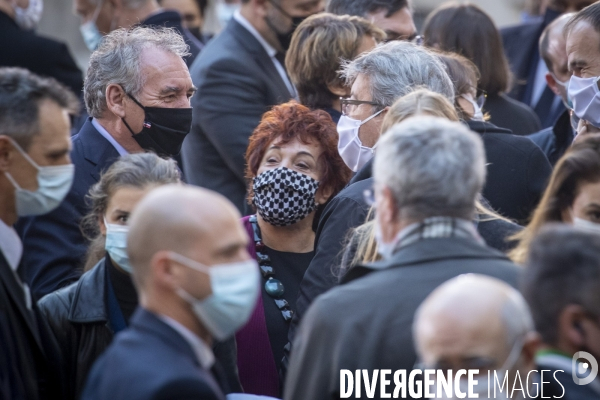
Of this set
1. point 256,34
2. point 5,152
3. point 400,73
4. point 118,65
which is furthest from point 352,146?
point 256,34

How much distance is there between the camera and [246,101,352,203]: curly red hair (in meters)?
4.78

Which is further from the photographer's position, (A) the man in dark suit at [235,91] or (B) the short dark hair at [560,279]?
(A) the man in dark suit at [235,91]

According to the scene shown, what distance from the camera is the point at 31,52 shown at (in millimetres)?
6883

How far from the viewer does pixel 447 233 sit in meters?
2.95

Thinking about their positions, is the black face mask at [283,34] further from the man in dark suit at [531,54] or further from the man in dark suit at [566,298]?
the man in dark suit at [566,298]

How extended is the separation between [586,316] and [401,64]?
2.35 m

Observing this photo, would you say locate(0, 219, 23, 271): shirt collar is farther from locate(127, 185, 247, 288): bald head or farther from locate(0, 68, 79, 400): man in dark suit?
locate(127, 185, 247, 288): bald head

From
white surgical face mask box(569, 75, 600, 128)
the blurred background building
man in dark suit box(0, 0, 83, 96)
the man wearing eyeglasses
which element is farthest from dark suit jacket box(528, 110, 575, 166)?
the blurred background building

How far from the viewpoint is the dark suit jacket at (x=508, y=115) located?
6090 mm

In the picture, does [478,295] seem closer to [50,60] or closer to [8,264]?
[8,264]

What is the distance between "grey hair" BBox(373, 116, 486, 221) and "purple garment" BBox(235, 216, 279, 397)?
5.00 feet

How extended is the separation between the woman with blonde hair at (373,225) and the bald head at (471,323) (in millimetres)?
1187

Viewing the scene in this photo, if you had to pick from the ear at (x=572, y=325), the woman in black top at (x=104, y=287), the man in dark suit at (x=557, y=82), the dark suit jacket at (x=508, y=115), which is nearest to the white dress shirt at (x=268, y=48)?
the dark suit jacket at (x=508, y=115)

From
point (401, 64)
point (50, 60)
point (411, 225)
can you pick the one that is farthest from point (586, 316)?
point (50, 60)
